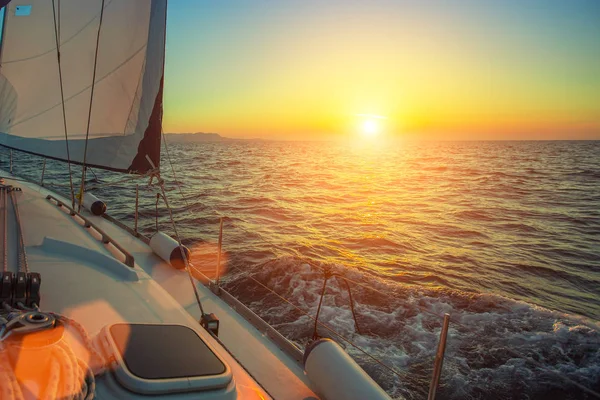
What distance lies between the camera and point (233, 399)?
6.40 feet

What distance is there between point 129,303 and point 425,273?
6380 millimetres

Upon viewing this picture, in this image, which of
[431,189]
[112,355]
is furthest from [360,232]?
[431,189]

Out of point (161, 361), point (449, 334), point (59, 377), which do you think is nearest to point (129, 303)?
point (161, 361)

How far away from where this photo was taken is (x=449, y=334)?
5.41 m

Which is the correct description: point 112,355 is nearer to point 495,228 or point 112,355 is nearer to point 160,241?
point 160,241

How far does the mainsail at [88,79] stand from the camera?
3.87 m

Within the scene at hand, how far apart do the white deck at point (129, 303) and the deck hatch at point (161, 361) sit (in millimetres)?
77

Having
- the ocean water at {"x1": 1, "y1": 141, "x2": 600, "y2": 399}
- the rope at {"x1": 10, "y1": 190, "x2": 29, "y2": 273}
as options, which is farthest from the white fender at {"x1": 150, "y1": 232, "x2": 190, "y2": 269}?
the rope at {"x1": 10, "y1": 190, "x2": 29, "y2": 273}

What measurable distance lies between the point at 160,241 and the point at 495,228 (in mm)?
10446

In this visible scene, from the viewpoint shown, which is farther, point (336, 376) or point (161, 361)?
point (336, 376)

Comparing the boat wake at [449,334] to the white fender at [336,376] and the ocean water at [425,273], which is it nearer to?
the ocean water at [425,273]

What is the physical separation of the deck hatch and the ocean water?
944 mm

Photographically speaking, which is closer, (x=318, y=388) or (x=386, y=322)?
(x=318, y=388)

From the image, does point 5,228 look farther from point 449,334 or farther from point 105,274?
point 449,334
